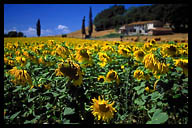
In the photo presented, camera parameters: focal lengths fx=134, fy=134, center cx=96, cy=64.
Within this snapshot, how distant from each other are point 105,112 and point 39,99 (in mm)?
846

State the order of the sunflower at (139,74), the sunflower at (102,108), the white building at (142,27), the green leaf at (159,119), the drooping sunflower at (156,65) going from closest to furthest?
the green leaf at (159,119)
the sunflower at (102,108)
the drooping sunflower at (156,65)
the sunflower at (139,74)
the white building at (142,27)

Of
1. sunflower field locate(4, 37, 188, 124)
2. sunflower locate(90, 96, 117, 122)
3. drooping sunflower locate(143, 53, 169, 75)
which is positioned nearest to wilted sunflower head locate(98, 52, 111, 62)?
sunflower field locate(4, 37, 188, 124)

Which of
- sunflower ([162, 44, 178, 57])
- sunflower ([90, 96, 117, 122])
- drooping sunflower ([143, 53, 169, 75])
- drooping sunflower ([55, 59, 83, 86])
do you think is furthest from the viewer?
sunflower ([162, 44, 178, 57])

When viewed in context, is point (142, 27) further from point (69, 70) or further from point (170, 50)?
point (69, 70)

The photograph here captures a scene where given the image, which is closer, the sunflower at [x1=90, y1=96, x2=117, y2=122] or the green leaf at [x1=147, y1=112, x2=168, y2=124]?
the green leaf at [x1=147, y1=112, x2=168, y2=124]

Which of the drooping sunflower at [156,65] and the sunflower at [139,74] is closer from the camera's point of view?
the drooping sunflower at [156,65]

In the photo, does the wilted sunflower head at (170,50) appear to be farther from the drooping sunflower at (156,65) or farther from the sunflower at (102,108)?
the sunflower at (102,108)

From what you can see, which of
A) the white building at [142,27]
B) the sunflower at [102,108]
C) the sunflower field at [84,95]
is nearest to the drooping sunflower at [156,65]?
the sunflower field at [84,95]

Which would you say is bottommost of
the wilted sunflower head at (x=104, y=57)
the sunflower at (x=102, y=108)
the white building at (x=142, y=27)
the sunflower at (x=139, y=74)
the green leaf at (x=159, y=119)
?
the sunflower at (x=102, y=108)

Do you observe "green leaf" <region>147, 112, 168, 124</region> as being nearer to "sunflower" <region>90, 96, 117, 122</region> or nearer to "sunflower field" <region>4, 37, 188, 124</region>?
Answer: "sunflower field" <region>4, 37, 188, 124</region>

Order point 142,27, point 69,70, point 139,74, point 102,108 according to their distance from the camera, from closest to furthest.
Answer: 1. point 69,70
2. point 102,108
3. point 139,74
4. point 142,27

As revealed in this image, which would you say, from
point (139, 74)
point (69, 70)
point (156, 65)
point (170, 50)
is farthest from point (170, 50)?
point (69, 70)
